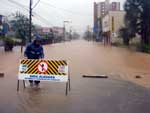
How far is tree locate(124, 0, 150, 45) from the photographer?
62.7 m

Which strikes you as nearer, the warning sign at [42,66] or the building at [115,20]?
the warning sign at [42,66]

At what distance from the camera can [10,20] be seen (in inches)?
4628

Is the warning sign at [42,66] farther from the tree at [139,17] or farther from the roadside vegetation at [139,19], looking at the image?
the tree at [139,17]

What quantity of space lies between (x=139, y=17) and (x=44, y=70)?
2090 inches

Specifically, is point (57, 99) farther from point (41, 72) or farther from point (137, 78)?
point (137, 78)

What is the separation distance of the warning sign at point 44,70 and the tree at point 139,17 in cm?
5021

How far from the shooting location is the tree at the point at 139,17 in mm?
62719

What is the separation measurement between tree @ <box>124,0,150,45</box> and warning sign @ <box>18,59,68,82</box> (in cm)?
5021

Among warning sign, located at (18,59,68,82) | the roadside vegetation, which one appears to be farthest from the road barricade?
the roadside vegetation

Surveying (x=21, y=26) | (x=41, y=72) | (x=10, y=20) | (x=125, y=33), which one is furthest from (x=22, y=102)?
(x=10, y=20)

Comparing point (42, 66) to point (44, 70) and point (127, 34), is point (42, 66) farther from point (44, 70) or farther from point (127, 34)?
point (127, 34)

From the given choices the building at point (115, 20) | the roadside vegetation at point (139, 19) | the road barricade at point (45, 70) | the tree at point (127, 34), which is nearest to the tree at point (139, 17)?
the roadside vegetation at point (139, 19)

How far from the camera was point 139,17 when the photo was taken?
64875 millimetres

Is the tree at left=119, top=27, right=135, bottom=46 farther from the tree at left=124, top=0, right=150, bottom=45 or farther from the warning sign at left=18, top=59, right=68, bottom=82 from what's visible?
the warning sign at left=18, top=59, right=68, bottom=82
